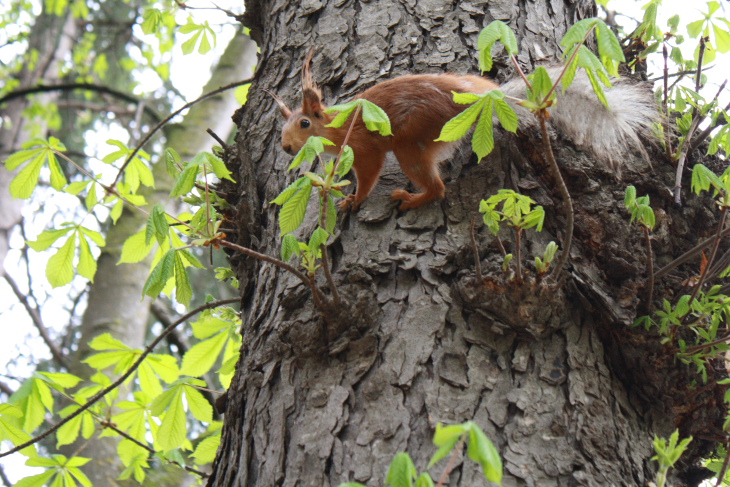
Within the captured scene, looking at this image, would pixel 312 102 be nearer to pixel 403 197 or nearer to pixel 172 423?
pixel 403 197

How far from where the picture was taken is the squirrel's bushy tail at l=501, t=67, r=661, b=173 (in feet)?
5.23

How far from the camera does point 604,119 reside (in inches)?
63.6

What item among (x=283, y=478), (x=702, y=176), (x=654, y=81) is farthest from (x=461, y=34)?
(x=283, y=478)

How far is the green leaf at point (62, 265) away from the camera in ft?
6.75

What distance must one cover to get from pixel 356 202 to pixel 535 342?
1.88 feet

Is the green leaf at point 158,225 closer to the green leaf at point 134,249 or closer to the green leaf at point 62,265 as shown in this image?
the green leaf at point 134,249

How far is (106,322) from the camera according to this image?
3738 millimetres

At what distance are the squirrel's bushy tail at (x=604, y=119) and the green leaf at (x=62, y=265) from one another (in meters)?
1.46

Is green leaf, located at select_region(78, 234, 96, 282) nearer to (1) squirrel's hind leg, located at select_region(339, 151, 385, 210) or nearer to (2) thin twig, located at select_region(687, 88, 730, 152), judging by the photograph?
(1) squirrel's hind leg, located at select_region(339, 151, 385, 210)

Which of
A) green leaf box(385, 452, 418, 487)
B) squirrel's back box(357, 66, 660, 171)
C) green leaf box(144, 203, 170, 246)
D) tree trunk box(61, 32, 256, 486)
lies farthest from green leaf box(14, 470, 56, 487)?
green leaf box(385, 452, 418, 487)

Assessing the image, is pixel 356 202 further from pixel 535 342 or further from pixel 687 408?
pixel 687 408

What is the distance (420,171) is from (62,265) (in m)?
1.24

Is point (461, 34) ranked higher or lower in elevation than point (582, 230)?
higher

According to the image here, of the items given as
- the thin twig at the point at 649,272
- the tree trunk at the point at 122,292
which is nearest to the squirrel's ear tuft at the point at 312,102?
the thin twig at the point at 649,272
